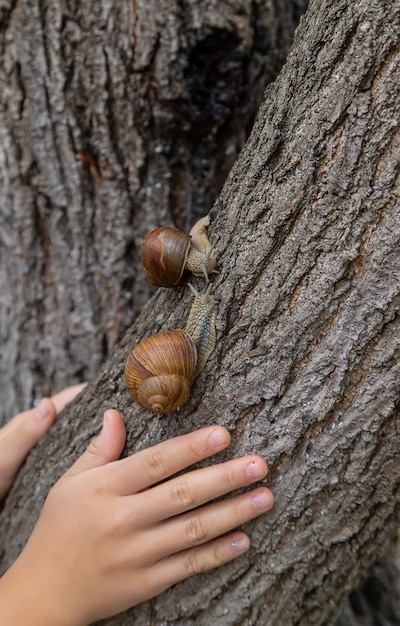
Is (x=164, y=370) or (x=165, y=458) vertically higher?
(x=164, y=370)

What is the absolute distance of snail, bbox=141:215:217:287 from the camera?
3.96 ft

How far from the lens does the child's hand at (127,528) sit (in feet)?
3.80

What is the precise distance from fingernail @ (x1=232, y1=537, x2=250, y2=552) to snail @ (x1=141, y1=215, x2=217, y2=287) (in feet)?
1.98

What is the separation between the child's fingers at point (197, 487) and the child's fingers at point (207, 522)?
0.03 meters

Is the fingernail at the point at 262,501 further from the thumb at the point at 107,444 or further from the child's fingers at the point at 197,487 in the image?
the thumb at the point at 107,444

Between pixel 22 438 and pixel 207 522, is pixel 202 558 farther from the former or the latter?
pixel 22 438

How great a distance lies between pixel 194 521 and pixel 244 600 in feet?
0.81

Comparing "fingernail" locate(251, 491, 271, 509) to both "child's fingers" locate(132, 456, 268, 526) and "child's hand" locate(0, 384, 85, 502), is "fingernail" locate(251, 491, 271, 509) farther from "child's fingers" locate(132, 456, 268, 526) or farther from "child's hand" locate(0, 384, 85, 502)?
"child's hand" locate(0, 384, 85, 502)

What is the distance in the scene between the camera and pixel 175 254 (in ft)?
4.07

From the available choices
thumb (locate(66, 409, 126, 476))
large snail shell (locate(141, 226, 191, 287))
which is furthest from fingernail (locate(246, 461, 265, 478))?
large snail shell (locate(141, 226, 191, 287))

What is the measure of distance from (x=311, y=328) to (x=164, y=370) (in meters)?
0.33

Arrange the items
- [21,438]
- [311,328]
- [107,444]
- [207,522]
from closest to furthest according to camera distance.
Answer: [311,328], [207,522], [107,444], [21,438]

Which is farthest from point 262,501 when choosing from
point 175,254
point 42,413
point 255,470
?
point 42,413

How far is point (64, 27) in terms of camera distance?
65.7 inches
